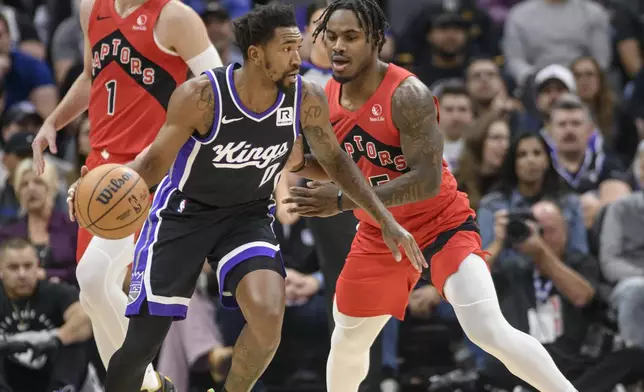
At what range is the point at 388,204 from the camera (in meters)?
6.13

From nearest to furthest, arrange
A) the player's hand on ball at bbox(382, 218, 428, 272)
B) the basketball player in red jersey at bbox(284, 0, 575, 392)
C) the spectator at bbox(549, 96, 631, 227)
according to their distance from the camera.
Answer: the player's hand on ball at bbox(382, 218, 428, 272), the basketball player in red jersey at bbox(284, 0, 575, 392), the spectator at bbox(549, 96, 631, 227)

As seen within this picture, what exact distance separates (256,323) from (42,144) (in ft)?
5.98

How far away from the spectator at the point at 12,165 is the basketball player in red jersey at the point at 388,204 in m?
3.80

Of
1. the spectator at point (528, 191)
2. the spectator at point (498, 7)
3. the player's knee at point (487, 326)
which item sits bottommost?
the player's knee at point (487, 326)

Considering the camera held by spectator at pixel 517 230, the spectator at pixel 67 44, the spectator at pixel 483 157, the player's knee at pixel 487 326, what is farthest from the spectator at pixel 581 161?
the spectator at pixel 67 44

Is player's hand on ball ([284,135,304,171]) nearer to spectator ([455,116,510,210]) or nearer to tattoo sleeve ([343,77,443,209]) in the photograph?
tattoo sleeve ([343,77,443,209])

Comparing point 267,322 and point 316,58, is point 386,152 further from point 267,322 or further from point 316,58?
point 316,58

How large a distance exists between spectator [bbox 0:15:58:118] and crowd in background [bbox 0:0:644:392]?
1 cm

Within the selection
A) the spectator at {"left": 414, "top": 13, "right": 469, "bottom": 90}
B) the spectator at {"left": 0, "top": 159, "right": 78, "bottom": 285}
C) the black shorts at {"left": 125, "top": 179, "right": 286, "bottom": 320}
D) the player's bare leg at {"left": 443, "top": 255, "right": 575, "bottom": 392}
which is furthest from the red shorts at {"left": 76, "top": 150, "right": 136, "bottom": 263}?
the spectator at {"left": 414, "top": 13, "right": 469, "bottom": 90}

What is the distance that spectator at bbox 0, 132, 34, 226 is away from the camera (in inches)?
379

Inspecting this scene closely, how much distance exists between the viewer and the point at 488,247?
28.7 ft

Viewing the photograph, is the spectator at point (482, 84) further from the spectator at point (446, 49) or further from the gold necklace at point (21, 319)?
the gold necklace at point (21, 319)

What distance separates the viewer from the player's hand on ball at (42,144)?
6.73 meters

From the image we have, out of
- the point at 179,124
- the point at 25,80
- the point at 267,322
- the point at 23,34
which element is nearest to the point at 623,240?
the point at 267,322
